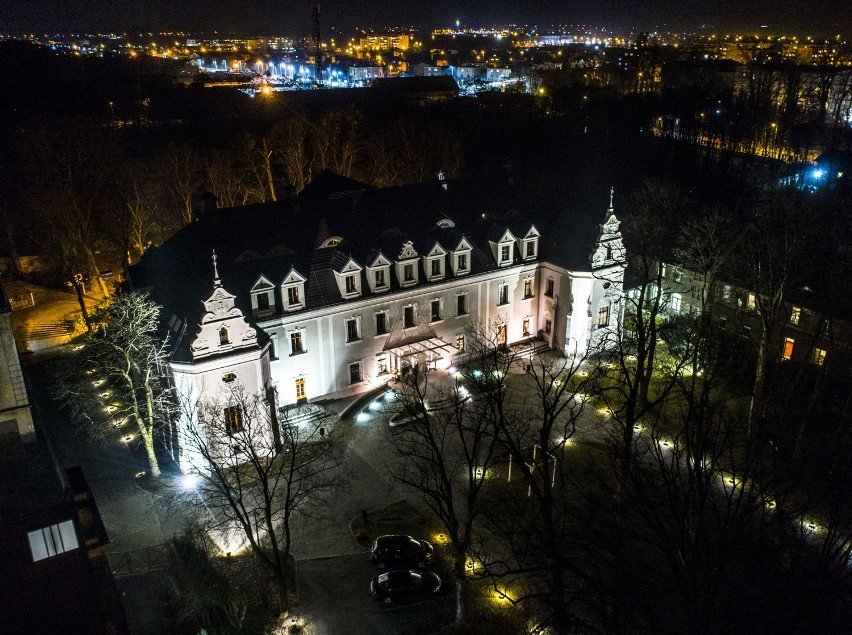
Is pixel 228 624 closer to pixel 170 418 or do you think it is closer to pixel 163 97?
pixel 170 418

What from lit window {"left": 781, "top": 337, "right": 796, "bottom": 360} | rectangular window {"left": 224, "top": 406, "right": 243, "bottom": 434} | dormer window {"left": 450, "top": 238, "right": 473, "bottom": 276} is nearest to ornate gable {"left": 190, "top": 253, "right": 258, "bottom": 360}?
rectangular window {"left": 224, "top": 406, "right": 243, "bottom": 434}

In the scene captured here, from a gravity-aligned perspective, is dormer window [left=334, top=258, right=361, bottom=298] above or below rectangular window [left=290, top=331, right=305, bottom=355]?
above

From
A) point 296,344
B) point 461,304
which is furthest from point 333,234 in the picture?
point 461,304

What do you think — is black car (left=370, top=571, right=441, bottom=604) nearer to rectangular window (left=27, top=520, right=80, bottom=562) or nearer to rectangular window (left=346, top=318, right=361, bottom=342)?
rectangular window (left=27, top=520, right=80, bottom=562)

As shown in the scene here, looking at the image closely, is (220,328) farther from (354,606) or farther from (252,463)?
(354,606)

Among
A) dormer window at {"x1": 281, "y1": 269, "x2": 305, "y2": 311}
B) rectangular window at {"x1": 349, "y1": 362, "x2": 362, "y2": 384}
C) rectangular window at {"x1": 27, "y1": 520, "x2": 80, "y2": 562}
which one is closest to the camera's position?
rectangular window at {"x1": 27, "y1": 520, "x2": 80, "y2": 562}

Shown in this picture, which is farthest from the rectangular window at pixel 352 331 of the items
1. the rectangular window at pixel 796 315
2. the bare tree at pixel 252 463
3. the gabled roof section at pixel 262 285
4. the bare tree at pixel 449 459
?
the rectangular window at pixel 796 315
